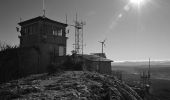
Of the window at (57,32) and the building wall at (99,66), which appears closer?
the window at (57,32)

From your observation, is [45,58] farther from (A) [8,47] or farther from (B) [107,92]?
(B) [107,92]

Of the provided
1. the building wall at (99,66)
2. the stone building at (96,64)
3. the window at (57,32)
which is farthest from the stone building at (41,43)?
the building wall at (99,66)

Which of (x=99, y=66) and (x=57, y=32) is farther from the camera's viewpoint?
(x=99, y=66)

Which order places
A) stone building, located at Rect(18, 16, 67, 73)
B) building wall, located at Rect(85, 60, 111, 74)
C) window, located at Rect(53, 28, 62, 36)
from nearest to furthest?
stone building, located at Rect(18, 16, 67, 73) → window, located at Rect(53, 28, 62, 36) → building wall, located at Rect(85, 60, 111, 74)

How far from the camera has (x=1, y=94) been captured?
911cm

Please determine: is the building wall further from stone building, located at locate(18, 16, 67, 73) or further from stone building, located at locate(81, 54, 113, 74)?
stone building, located at locate(18, 16, 67, 73)

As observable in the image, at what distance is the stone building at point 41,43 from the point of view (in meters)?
23.3

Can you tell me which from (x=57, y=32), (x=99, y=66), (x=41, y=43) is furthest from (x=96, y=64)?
(x=41, y=43)

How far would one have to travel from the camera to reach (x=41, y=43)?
24.7 metres

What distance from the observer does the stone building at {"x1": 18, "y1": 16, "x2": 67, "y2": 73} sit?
76.3 feet

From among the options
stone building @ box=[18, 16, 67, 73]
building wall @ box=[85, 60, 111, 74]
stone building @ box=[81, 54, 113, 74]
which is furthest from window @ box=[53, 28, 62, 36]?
building wall @ box=[85, 60, 111, 74]

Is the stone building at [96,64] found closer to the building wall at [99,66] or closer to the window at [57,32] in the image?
the building wall at [99,66]

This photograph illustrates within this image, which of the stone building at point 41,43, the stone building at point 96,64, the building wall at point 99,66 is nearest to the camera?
the stone building at point 41,43

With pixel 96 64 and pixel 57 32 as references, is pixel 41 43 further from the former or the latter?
pixel 96 64
